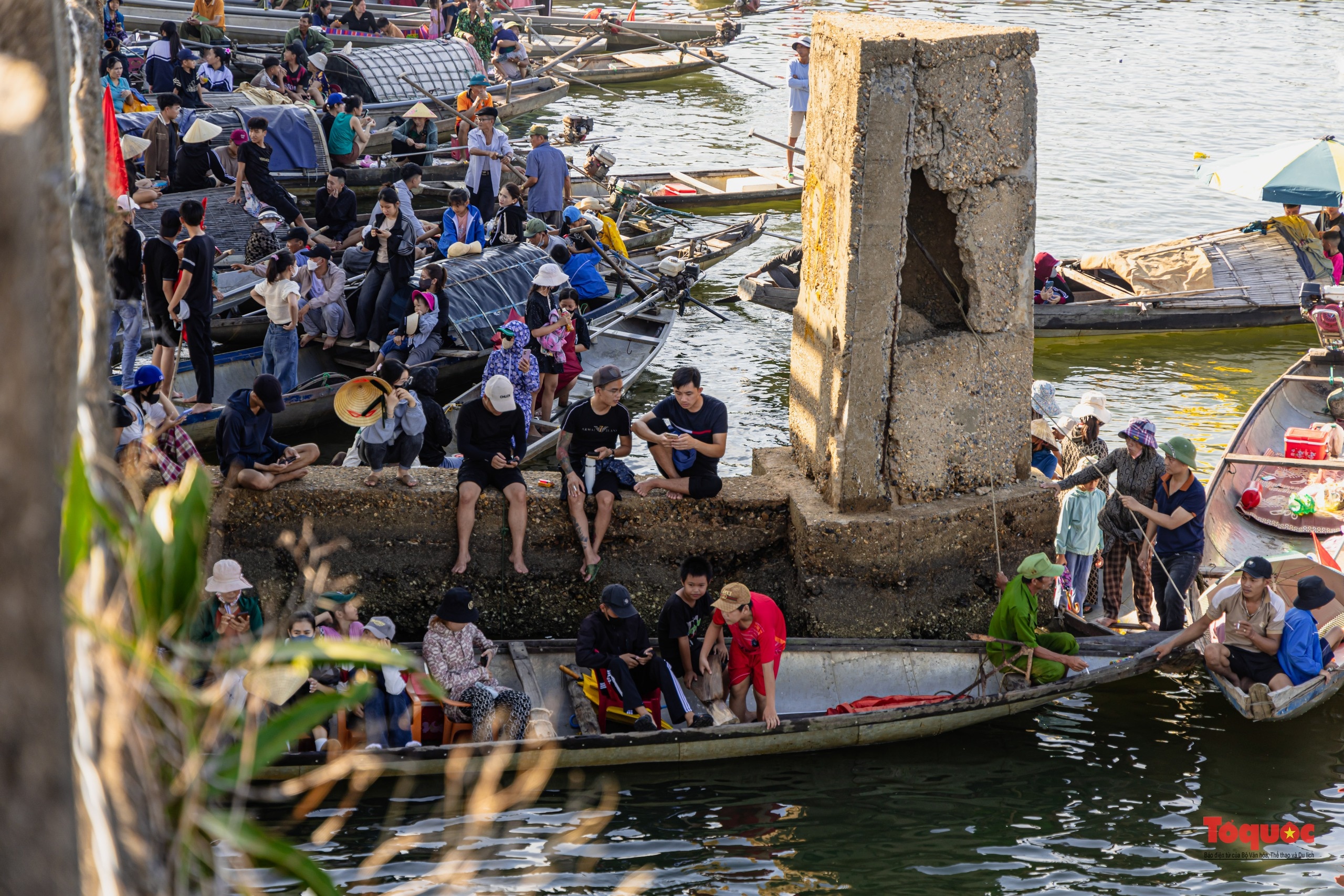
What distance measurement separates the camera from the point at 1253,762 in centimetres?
792

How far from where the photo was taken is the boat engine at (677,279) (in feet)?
47.8

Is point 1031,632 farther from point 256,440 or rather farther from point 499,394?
point 256,440

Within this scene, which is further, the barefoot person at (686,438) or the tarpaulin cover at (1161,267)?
the tarpaulin cover at (1161,267)

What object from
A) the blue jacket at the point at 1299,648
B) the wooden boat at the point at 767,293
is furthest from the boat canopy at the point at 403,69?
the blue jacket at the point at 1299,648

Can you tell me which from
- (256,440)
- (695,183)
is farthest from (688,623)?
(695,183)

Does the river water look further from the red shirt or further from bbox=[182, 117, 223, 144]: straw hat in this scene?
bbox=[182, 117, 223, 144]: straw hat

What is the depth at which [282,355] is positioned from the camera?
455 inches

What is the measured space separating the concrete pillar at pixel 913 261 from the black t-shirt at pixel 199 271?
5.46m

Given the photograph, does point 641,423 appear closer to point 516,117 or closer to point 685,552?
point 685,552

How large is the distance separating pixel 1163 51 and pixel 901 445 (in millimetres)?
28827

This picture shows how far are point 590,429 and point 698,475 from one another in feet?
2.56

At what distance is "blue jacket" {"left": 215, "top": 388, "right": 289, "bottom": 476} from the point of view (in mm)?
8312

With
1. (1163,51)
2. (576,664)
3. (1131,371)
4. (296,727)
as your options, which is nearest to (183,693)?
(296,727)

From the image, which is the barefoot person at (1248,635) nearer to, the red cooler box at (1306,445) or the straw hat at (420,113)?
the red cooler box at (1306,445)
